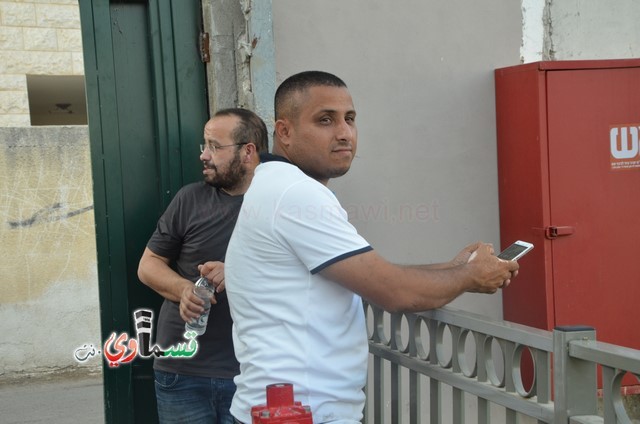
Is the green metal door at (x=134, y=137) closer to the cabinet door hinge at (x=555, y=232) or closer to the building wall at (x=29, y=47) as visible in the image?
the cabinet door hinge at (x=555, y=232)

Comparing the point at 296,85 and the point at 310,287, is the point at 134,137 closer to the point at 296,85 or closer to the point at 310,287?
the point at 296,85

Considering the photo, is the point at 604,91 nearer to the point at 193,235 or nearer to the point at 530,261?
the point at 530,261

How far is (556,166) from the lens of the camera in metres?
3.94

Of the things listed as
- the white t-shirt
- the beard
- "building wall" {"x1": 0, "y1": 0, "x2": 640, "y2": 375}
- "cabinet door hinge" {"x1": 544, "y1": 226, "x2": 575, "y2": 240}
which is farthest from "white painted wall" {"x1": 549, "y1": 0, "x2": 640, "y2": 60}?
the white t-shirt

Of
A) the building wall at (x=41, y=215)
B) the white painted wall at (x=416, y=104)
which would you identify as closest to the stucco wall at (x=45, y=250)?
the building wall at (x=41, y=215)

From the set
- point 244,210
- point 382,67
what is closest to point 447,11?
point 382,67

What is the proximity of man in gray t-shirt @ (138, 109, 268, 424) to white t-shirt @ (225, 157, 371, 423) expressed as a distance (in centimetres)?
102

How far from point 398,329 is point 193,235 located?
1.09 metres

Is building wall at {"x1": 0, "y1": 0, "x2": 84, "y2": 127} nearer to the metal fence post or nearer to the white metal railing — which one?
the white metal railing

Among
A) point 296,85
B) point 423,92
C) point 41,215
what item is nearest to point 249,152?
point 296,85

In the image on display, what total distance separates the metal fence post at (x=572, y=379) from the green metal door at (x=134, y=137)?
2.46 meters

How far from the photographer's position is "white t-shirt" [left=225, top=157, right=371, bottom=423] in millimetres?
2145

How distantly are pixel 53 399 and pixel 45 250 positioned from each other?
1.61 m

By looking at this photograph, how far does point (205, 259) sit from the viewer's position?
337cm
